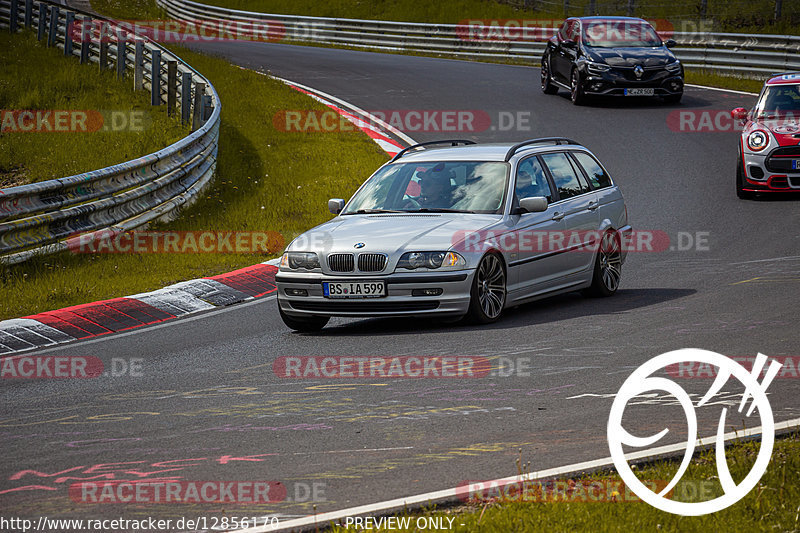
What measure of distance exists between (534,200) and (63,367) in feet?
14.2

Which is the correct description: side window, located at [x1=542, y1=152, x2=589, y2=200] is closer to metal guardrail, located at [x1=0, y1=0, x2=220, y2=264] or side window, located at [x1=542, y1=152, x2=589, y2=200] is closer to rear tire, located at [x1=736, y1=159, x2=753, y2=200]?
metal guardrail, located at [x1=0, y1=0, x2=220, y2=264]

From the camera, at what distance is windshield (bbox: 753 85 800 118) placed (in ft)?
55.9

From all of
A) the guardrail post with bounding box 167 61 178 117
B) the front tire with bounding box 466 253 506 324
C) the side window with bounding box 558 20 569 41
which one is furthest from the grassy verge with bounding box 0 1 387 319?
the side window with bounding box 558 20 569 41

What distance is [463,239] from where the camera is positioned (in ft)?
31.7

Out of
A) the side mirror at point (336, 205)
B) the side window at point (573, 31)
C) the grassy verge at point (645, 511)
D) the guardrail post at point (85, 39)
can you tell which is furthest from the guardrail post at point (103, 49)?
the grassy verge at point (645, 511)

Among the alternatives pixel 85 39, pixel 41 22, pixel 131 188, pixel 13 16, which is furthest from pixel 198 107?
pixel 13 16

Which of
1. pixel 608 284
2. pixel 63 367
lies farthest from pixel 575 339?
pixel 63 367

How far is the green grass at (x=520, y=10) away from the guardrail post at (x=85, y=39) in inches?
746

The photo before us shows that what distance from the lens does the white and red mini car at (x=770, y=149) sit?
1647 centimetres

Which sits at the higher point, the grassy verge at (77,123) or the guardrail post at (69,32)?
the guardrail post at (69,32)

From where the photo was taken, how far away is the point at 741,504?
496cm

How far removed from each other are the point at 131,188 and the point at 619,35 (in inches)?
580

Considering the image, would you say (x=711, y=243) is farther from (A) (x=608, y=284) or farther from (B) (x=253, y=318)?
(B) (x=253, y=318)

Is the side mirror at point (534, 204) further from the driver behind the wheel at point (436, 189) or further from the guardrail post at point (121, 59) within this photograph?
the guardrail post at point (121, 59)
